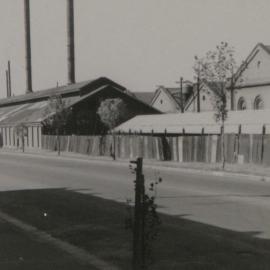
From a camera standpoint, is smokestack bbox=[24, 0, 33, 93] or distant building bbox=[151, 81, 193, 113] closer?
smokestack bbox=[24, 0, 33, 93]

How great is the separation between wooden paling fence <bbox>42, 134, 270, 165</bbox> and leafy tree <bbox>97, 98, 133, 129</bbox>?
7.70 meters

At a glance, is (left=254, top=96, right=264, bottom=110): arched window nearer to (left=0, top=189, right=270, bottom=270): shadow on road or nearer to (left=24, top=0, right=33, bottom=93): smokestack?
(left=24, top=0, right=33, bottom=93): smokestack

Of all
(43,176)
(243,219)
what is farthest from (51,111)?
(243,219)

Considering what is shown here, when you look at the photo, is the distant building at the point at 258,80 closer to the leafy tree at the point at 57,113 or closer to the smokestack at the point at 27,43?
the leafy tree at the point at 57,113

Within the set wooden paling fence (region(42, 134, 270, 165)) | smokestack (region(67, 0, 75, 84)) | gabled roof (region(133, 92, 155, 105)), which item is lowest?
wooden paling fence (region(42, 134, 270, 165))

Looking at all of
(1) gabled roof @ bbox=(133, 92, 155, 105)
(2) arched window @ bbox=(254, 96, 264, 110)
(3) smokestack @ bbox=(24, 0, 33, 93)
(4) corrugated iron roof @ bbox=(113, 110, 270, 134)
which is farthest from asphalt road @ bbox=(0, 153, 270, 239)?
(1) gabled roof @ bbox=(133, 92, 155, 105)

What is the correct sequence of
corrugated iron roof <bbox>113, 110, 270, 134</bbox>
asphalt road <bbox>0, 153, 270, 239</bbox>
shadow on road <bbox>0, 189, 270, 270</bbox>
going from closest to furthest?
shadow on road <bbox>0, 189, 270, 270</bbox>, asphalt road <bbox>0, 153, 270, 239</bbox>, corrugated iron roof <bbox>113, 110, 270, 134</bbox>

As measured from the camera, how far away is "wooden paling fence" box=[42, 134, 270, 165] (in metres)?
28.2

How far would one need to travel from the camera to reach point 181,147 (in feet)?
110

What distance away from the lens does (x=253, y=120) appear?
139ft

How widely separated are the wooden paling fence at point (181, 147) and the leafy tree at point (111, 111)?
7695 millimetres

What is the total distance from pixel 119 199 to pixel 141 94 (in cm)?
11991

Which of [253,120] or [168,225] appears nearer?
[168,225]

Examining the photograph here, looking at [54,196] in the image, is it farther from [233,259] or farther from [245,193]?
[233,259]
